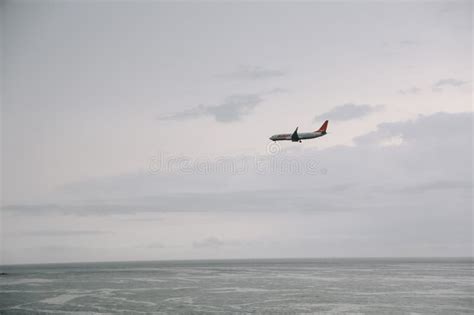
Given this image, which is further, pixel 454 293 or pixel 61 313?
pixel 454 293

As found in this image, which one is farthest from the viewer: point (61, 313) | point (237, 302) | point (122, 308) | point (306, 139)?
point (306, 139)

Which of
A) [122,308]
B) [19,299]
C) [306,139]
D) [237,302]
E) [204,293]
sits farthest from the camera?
[306,139]

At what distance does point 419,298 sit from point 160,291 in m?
49.7

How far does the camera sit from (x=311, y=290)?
317 ft

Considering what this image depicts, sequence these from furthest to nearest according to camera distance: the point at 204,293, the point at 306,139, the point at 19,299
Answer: the point at 306,139, the point at 204,293, the point at 19,299

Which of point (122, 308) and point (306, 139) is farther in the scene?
point (306, 139)

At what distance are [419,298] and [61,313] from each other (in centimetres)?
5857

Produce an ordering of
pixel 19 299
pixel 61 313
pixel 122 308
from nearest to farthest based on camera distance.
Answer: pixel 61 313
pixel 122 308
pixel 19 299

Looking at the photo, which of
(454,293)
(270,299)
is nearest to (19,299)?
(270,299)

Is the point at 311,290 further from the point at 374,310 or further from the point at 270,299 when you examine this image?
the point at 374,310

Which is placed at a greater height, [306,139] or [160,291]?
[306,139]

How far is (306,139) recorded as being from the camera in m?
98.3

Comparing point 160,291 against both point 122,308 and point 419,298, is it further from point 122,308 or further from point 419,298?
point 419,298

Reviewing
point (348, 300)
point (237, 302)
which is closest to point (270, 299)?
point (237, 302)
